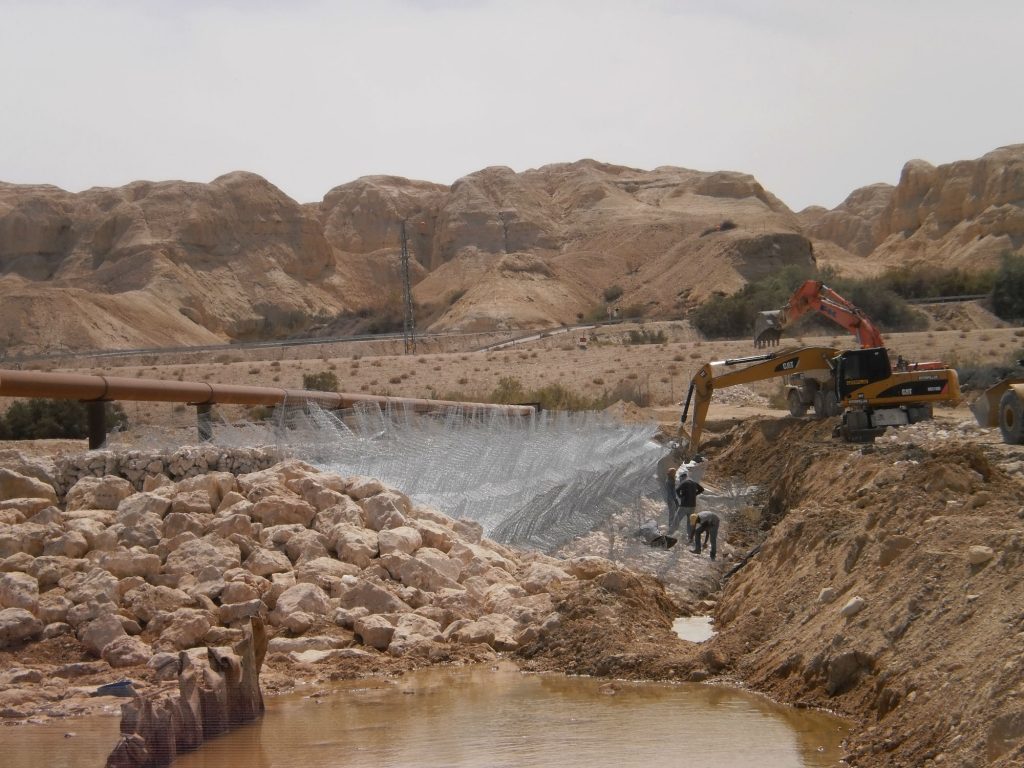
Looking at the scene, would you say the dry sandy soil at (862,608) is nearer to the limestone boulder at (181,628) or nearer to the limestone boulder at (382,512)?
the limestone boulder at (181,628)

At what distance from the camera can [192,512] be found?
36.1 ft

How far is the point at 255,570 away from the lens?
1039 cm

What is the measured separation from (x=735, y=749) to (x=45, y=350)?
51.7 m

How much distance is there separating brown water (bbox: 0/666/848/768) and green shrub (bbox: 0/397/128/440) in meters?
16.2

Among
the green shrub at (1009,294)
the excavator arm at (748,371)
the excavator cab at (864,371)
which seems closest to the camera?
the excavator cab at (864,371)

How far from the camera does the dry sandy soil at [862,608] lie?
21.9 feet

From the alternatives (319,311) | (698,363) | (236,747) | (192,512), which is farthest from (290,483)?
(319,311)

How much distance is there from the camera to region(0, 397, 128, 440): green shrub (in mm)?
24250

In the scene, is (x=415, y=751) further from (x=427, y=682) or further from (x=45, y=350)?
(x=45, y=350)

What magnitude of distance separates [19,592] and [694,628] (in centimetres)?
577

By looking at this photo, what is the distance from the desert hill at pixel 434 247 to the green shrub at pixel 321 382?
25.8 metres

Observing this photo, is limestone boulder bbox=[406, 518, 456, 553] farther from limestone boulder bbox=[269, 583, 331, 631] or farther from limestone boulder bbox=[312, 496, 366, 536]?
limestone boulder bbox=[269, 583, 331, 631]

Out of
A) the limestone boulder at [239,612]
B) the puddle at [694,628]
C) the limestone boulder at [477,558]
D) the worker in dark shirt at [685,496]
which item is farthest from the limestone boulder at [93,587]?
the worker in dark shirt at [685,496]

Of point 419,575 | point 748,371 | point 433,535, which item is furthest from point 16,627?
point 748,371
